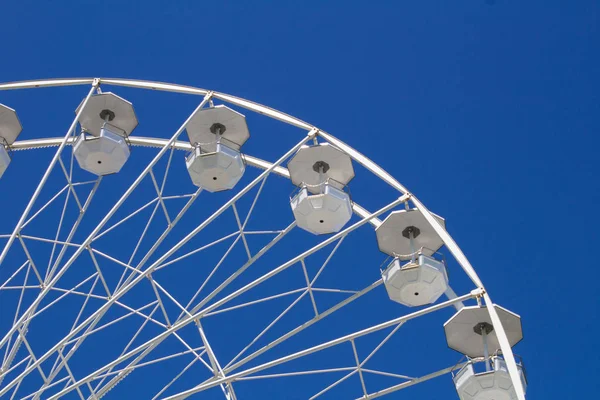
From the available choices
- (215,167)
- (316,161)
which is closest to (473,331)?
(316,161)

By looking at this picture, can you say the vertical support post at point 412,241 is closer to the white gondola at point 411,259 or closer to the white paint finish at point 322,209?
the white gondola at point 411,259

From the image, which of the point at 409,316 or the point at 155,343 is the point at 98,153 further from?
the point at 409,316

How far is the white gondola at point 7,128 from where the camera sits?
23.0 m

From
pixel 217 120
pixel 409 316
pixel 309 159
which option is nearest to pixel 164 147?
pixel 217 120

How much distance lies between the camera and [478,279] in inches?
734

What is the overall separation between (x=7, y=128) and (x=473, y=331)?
12398mm

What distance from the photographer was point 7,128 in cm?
2312

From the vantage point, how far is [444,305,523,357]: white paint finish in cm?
1962

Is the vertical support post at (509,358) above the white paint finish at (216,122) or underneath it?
underneath

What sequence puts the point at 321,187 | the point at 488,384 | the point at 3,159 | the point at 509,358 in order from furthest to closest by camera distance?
the point at 3,159 < the point at 321,187 < the point at 488,384 < the point at 509,358

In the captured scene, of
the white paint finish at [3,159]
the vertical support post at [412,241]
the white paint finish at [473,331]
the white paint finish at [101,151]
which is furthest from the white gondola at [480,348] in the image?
the white paint finish at [3,159]

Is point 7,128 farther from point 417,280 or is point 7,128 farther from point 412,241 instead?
point 417,280

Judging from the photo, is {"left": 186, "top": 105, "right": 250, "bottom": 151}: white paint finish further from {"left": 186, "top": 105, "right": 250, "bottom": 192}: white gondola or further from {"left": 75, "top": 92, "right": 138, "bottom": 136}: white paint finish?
{"left": 75, "top": 92, "right": 138, "bottom": 136}: white paint finish

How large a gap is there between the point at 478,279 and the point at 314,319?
11.9 ft
